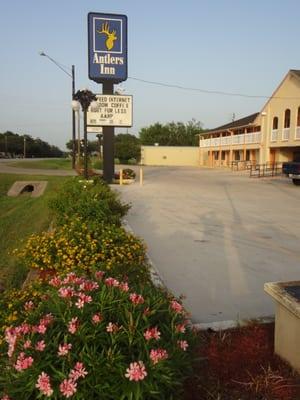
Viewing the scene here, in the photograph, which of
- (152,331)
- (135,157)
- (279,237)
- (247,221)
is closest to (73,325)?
→ (152,331)

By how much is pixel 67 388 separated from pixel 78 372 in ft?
0.31

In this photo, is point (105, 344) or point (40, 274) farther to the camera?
point (40, 274)

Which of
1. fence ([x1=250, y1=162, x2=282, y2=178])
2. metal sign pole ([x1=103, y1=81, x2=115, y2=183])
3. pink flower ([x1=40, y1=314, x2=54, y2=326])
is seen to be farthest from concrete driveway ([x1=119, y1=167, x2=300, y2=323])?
fence ([x1=250, y1=162, x2=282, y2=178])

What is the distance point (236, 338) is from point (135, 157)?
200ft

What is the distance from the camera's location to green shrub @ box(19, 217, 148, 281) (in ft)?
15.9

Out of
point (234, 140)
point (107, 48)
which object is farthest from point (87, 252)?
point (234, 140)

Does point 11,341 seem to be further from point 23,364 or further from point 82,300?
point 82,300

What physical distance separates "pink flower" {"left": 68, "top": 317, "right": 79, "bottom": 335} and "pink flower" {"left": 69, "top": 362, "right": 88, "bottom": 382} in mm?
184

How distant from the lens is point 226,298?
4.66 m

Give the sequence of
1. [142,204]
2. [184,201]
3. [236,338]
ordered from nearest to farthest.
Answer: [236,338]
[142,204]
[184,201]

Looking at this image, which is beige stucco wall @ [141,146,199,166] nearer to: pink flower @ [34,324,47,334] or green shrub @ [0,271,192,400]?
green shrub @ [0,271,192,400]

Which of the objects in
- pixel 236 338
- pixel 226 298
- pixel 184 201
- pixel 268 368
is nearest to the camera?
pixel 268 368

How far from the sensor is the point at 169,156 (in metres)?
57.8

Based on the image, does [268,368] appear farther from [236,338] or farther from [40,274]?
[40,274]
